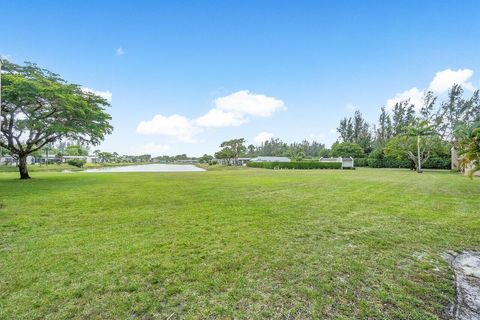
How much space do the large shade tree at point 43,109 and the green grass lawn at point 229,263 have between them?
8.64 metres

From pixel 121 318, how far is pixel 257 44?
18042 mm

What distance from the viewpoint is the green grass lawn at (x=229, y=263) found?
1950 mm

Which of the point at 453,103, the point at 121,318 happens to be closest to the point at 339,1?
the point at 121,318

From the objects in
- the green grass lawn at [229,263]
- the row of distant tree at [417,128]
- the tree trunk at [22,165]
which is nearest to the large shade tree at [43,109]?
the tree trunk at [22,165]

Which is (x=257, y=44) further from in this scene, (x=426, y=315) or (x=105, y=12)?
(x=426, y=315)

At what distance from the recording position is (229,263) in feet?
9.09

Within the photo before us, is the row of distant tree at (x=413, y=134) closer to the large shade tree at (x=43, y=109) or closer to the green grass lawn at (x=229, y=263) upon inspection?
the green grass lawn at (x=229, y=263)

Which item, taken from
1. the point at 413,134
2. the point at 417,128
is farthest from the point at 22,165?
the point at 417,128

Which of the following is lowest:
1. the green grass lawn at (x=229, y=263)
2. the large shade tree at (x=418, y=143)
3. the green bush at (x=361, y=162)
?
the green grass lawn at (x=229, y=263)

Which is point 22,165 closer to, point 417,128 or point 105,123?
point 105,123

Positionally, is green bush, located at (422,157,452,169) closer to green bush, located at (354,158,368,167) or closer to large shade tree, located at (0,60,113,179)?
green bush, located at (354,158,368,167)

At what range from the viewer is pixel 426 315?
185 centimetres

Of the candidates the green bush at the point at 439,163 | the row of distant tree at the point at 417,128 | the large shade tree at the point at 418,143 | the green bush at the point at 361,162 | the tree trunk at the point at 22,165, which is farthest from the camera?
the green bush at the point at 361,162

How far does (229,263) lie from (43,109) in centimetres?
1595
